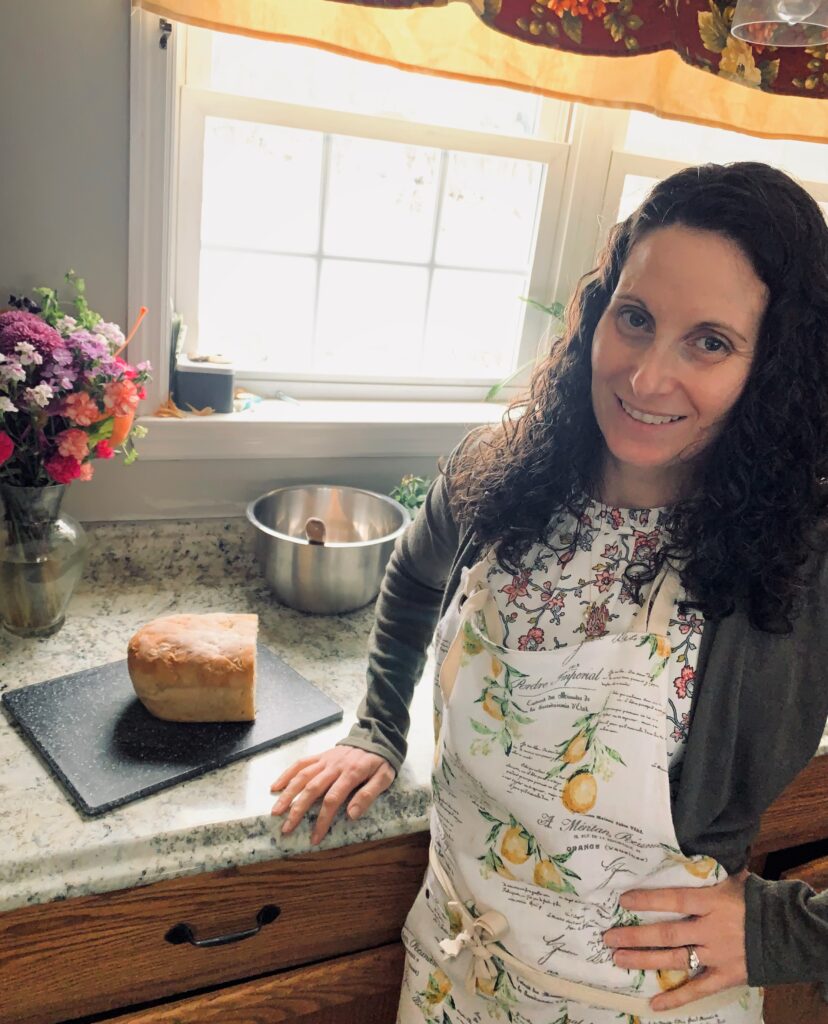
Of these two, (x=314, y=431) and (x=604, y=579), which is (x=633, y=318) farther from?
(x=314, y=431)

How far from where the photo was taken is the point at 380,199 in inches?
60.3

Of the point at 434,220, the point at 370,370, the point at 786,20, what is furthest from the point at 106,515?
the point at 786,20

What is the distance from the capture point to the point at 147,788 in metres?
0.87

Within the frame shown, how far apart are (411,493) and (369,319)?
15.5 inches

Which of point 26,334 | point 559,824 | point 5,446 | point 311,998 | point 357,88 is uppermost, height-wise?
point 357,88

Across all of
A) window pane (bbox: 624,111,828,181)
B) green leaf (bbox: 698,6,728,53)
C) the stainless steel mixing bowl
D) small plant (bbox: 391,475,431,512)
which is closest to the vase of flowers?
the stainless steel mixing bowl

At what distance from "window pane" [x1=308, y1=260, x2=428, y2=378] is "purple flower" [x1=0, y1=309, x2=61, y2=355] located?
24.9 inches

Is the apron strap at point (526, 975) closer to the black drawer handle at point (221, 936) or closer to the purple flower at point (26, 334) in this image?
the black drawer handle at point (221, 936)

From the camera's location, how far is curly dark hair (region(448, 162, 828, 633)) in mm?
769

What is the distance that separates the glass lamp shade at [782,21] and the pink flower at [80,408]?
0.93m

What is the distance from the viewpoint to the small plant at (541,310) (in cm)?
163

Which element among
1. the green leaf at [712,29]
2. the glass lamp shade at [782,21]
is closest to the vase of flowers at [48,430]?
the glass lamp shade at [782,21]

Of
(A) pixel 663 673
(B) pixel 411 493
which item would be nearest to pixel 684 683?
(A) pixel 663 673

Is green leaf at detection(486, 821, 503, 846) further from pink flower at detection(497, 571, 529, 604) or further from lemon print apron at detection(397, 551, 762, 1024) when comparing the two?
pink flower at detection(497, 571, 529, 604)
